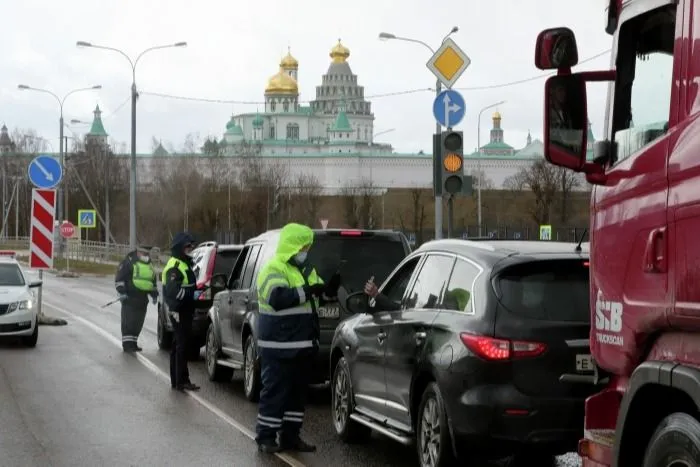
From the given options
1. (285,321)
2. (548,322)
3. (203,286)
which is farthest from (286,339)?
(203,286)

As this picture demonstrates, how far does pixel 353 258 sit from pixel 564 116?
817 cm

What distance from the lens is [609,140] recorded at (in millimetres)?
6195

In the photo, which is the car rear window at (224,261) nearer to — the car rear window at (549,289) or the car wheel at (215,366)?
the car wheel at (215,366)

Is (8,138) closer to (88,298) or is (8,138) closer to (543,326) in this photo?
(88,298)

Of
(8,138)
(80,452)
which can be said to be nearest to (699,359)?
(80,452)

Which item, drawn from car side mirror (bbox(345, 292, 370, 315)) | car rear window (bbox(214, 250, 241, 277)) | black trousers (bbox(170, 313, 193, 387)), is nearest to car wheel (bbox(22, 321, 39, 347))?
car rear window (bbox(214, 250, 241, 277))

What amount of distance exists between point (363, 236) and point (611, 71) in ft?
25.9

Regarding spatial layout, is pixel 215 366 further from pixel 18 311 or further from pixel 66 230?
pixel 66 230

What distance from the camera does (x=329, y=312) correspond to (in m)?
13.5

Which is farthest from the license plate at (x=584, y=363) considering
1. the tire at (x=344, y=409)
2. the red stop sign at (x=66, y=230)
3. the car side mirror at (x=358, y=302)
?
the red stop sign at (x=66, y=230)

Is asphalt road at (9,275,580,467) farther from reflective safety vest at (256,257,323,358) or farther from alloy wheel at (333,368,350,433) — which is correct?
reflective safety vest at (256,257,323,358)

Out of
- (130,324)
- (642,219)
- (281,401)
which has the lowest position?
(130,324)

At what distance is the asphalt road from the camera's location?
10516mm

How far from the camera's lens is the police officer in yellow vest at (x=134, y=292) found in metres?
20.0
